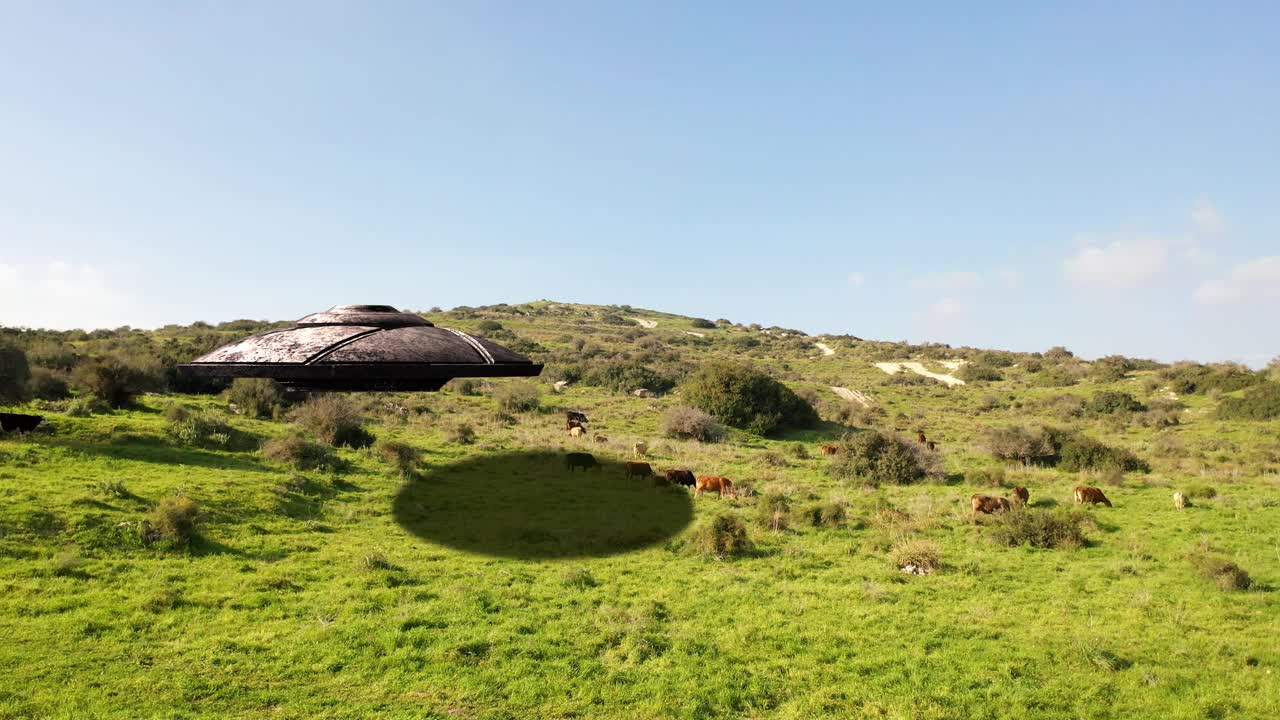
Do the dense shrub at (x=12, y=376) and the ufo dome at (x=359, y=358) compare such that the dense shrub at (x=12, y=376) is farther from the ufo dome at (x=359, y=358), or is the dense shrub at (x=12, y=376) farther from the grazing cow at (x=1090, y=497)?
the grazing cow at (x=1090, y=497)

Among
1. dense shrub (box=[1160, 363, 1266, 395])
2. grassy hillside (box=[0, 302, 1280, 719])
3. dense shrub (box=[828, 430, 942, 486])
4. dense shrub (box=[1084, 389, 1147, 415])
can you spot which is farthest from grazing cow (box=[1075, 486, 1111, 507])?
dense shrub (box=[1160, 363, 1266, 395])

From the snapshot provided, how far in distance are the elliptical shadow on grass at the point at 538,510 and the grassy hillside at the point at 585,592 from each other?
132mm

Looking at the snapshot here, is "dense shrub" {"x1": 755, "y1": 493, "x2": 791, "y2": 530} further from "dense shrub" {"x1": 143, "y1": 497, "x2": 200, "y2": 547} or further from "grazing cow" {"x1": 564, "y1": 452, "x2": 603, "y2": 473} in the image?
"dense shrub" {"x1": 143, "y1": 497, "x2": 200, "y2": 547}

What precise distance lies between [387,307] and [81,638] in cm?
1230

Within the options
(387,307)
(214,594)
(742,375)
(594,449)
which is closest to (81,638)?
(214,594)

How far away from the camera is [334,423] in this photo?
30000mm

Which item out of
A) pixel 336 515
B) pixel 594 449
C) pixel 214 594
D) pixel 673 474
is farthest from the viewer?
pixel 594 449

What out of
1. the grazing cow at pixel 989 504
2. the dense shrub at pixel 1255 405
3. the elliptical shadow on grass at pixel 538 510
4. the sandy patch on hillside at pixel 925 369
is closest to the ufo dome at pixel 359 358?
the elliptical shadow on grass at pixel 538 510

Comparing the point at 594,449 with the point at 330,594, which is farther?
the point at 594,449

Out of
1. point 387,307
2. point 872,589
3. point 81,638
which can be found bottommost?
point 81,638

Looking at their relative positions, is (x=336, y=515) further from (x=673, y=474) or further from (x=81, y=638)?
(x=673, y=474)

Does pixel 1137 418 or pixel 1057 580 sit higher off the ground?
pixel 1137 418

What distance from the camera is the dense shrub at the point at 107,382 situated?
31188 millimetres

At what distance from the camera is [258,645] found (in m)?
12.0
